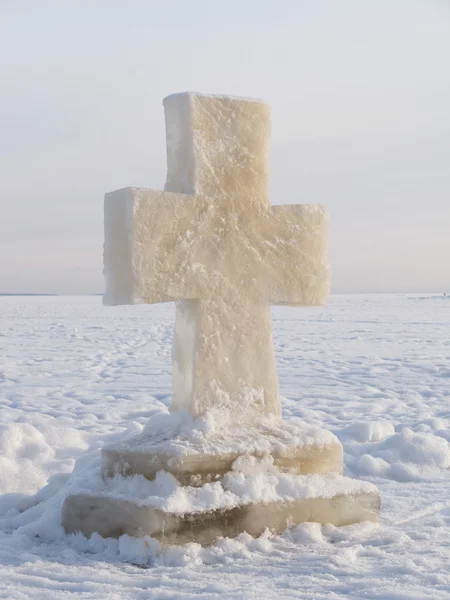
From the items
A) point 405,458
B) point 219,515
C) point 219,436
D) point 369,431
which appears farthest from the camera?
Answer: point 369,431

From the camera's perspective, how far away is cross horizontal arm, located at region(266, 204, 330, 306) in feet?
12.8

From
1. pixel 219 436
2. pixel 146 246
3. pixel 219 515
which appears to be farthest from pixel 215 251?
pixel 219 515

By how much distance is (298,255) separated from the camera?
13.0 feet

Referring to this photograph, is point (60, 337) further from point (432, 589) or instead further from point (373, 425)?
point (432, 589)

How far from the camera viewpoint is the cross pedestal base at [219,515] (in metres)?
3.29

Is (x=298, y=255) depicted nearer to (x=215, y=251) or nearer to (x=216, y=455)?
(x=215, y=251)

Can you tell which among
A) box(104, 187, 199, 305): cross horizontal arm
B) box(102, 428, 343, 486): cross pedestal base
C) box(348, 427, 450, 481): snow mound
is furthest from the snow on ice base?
box(348, 427, 450, 481): snow mound

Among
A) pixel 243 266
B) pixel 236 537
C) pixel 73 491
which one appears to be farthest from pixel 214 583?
pixel 243 266

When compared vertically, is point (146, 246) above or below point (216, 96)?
below

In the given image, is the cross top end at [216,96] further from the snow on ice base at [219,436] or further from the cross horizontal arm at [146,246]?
the snow on ice base at [219,436]

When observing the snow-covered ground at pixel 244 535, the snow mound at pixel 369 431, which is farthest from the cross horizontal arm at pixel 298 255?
the snow mound at pixel 369 431

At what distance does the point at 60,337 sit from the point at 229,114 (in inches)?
518

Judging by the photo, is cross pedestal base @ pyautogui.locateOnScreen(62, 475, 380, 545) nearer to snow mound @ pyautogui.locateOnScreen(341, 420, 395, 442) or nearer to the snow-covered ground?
the snow-covered ground

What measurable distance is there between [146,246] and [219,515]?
1.25m
